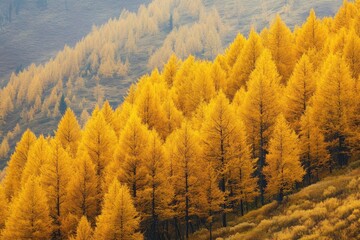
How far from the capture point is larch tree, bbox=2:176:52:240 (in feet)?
110

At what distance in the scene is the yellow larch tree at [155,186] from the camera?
34.5 metres

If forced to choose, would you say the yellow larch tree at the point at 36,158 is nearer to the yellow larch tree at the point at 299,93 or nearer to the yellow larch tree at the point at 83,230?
the yellow larch tree at the point at 83,230

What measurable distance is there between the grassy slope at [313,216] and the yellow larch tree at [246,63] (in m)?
25.5

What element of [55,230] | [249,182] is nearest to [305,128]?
[249,182]

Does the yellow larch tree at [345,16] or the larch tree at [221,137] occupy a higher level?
the yellow larch tree at [345,16]

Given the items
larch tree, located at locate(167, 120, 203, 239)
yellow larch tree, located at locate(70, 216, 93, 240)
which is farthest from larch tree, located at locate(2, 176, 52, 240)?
larch tree, located at locate(167, 120, 203, 239)

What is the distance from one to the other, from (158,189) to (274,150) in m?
11.3

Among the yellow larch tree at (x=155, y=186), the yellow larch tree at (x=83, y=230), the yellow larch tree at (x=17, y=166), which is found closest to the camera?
the yellow larch tree at (x=83, y=230)

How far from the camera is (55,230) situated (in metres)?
36.2

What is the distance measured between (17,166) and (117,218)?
27.2 m

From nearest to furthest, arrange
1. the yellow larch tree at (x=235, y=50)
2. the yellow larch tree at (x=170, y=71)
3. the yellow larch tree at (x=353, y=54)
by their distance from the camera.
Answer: the yellow larch tree at (x=353, y=54)
the yellow larch tree at (x=235, y=50)
the yellow larch tree at (x=170, y=71)

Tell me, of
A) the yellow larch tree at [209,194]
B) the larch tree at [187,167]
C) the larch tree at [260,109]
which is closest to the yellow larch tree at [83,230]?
the larch tree at [187,167]

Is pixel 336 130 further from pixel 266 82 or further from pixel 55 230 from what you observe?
pixel 55 230

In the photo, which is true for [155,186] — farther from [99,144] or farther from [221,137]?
[99,144]
